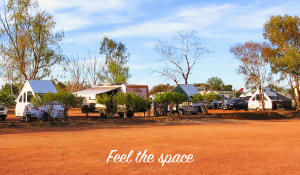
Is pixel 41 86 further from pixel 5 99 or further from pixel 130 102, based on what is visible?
pixel 130 102

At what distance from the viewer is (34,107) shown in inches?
809

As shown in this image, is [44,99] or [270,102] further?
[270,102]

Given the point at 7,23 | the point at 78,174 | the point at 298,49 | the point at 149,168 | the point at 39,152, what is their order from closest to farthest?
the point at 78,174, the point at 149,168, the point at 39,152, the point at 7,23, the point at 298,49

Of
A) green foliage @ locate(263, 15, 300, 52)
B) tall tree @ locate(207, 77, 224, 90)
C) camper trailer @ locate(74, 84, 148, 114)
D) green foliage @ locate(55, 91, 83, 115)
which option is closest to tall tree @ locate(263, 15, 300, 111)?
green foliage @ locate(263, 15, 300, 52)

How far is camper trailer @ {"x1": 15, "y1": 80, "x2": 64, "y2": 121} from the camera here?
20.5m

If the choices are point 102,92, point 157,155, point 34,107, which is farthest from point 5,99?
point 157,155

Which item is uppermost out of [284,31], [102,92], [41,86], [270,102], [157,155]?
[284,31]

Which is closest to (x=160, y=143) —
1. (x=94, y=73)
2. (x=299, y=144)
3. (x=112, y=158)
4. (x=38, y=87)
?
(x=112, y=158)

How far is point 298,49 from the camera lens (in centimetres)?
3562

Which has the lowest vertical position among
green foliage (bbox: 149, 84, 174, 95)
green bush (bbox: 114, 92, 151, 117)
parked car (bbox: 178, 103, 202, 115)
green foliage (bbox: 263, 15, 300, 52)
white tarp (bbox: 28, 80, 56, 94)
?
parked car (bbox: 178, 103, 202, 115)

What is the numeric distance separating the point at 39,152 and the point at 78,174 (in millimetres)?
2861

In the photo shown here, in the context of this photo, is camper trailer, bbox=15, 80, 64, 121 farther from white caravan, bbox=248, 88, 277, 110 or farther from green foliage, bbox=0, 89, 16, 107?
white caravan, bbox=248, 88, 277, 110

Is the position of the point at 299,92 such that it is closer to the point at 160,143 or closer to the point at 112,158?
the point at 160,143

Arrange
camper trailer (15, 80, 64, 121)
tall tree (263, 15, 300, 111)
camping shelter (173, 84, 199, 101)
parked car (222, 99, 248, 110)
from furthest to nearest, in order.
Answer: parked car (222, 99, 248, 110)
tall tree (263, 15, 300, 111)
camping shelter (173, 84, 199, 101)
camper trailer (15, 80, 64, 121)
